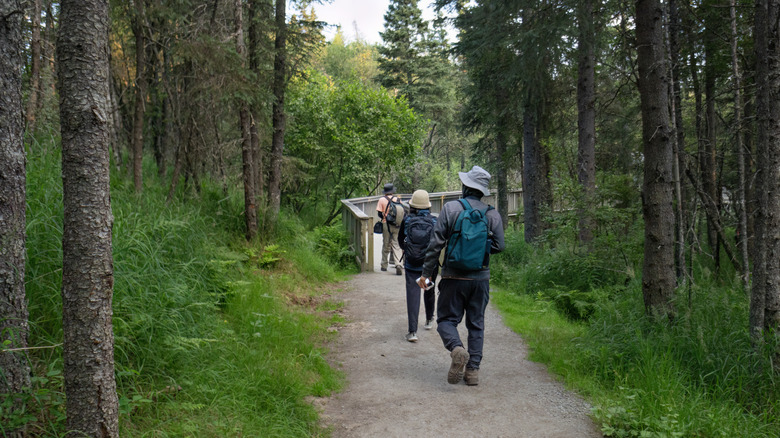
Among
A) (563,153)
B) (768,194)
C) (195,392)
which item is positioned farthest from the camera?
(563,153)

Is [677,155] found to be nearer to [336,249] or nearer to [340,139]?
[336,249]

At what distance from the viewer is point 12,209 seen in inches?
116

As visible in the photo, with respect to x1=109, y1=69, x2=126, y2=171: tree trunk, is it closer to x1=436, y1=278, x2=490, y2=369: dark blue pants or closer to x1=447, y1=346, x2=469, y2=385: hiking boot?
x1=436, y1=278, x2=490, y2=369: dark blue pants

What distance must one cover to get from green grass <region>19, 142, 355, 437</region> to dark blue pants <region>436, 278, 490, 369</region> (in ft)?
4.01

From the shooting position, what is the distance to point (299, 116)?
681 inches

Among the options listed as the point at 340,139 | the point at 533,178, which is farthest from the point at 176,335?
the point at 340,139

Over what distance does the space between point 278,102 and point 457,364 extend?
8.02 meters

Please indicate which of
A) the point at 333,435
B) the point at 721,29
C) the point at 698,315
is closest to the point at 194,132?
the point at 333,435

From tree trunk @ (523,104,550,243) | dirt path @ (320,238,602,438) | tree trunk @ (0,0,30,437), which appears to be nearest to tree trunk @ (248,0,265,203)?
dirt path @ (320,238,602,438)

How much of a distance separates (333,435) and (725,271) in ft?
29.2

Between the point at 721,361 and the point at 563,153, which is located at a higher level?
the point at 563,153

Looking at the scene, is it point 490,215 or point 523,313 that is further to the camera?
point 523,313

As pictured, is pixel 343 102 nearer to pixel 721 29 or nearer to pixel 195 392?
pixel 721 29

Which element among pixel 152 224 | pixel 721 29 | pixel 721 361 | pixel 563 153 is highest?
pixel 721 29
